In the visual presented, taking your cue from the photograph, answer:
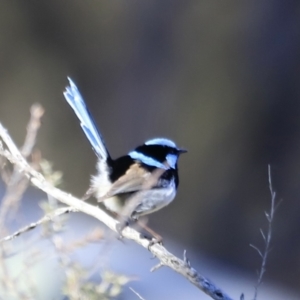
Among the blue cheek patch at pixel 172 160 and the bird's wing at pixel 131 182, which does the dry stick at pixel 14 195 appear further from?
the blue cheek patch at pixel 172 160

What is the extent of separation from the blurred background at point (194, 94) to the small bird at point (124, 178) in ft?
6.74

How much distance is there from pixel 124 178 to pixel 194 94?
234 centimetres

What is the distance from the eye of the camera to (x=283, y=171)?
16.0 ft

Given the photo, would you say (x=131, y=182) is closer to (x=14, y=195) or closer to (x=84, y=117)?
(x=84, y=117)

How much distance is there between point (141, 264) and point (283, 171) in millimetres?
1274

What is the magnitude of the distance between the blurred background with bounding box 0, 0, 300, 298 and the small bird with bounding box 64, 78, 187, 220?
6.74 ft

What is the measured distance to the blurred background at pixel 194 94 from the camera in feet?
16.0

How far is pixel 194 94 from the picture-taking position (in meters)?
4.91

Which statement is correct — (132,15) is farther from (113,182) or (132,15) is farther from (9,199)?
(9,199)

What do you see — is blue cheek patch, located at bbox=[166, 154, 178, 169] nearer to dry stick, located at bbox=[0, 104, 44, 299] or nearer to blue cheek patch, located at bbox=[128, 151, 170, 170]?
blue cheek patch, located at bbox=[128, 151, 170, 170]

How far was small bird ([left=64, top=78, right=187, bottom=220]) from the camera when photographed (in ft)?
8.59

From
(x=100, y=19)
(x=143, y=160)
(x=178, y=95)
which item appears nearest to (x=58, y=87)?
(x=100, y=19)

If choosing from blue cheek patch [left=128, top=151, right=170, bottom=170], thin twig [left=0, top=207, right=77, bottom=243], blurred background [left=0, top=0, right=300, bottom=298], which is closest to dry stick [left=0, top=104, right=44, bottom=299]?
thin twig [left=0, top=207, right=77, bottom=243]

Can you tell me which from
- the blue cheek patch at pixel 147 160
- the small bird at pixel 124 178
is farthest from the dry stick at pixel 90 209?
the blue cheek patch at pixel 147 160
